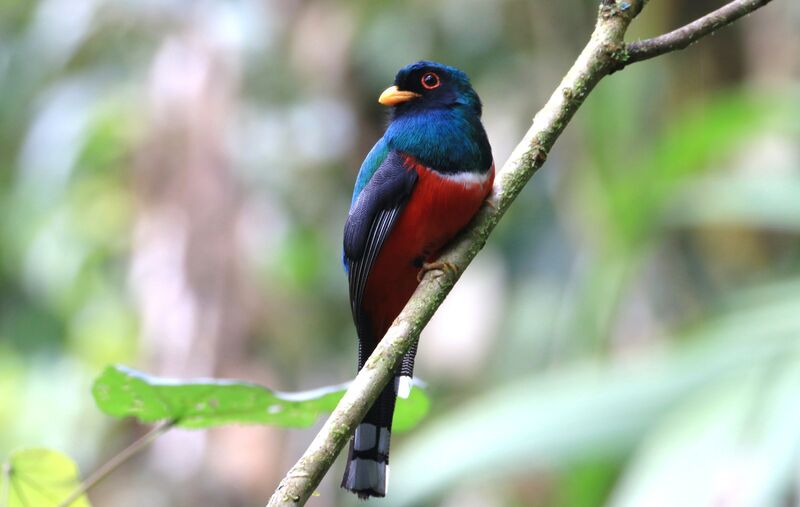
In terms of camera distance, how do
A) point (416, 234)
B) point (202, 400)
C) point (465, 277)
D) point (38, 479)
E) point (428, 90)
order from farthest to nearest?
point (465, 277)
point (428, 90)
point (416, 234)
point (202, 400)
point (38, 479)

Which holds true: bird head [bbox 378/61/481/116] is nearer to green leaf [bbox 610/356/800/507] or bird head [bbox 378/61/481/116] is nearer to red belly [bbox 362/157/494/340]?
red belly [bbox 362/157/494/340]

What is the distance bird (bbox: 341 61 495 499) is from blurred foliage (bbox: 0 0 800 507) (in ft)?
4.35

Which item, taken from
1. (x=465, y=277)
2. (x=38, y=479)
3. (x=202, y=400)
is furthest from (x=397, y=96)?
(x=465, y=277)

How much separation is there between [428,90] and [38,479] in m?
1.57

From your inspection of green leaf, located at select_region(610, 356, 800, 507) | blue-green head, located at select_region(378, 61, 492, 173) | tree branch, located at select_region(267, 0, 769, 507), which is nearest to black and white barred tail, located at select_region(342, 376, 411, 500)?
tree branch, located at select_region(267, 0, 769, 507)

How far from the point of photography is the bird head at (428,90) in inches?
120

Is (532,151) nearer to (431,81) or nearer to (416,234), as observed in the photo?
(416,234)

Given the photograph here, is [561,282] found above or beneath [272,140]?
beneath

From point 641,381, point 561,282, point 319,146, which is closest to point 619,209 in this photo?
point 641,381

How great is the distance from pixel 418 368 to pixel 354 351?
559 millimetres

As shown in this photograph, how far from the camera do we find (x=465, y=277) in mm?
8227

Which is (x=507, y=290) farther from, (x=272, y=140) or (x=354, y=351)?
(x=272, y=140)

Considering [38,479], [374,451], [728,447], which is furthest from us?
[728,447]

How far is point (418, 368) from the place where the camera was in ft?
27.2
